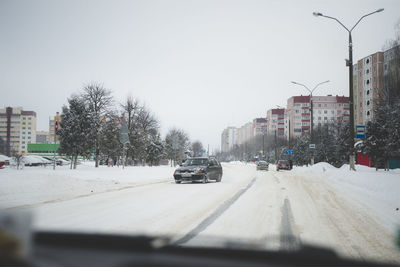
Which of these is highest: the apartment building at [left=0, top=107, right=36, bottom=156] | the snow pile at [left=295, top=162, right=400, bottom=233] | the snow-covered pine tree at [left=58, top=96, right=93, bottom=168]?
the apartment building at [left=0, top=107, right=36, bottom=156]

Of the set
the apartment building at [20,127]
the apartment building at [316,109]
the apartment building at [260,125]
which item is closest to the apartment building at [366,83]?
the apartment building at [316,109]

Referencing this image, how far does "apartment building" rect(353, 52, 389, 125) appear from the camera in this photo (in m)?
81.9

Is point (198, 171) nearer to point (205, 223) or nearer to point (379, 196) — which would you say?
point (379, 196)

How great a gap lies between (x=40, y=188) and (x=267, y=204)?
935cm

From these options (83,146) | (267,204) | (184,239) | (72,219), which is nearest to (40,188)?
(72,219)

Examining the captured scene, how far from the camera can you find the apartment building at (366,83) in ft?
269

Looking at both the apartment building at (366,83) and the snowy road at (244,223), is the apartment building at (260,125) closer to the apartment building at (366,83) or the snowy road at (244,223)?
the apartment building at (366,83)

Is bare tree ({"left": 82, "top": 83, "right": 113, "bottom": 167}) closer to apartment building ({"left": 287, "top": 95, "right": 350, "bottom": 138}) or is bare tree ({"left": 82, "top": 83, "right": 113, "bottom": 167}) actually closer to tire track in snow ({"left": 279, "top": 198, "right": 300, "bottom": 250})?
tire track in snow ({"left": 279, "top": 198, "right": 300, "bottom": 250})

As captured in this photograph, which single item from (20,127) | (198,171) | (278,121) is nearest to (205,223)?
(198,171)

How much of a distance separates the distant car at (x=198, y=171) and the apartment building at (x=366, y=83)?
2924 inches

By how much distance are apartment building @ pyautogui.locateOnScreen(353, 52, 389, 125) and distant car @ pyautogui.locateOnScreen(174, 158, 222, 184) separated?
2924 inches

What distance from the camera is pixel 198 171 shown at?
738 inches

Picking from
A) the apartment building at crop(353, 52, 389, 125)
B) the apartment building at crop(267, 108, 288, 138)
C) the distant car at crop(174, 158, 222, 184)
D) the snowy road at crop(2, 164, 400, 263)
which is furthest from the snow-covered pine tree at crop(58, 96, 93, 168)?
the apartment building at crop(267, 108, 288, 138)

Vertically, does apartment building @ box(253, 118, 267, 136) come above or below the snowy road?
above
